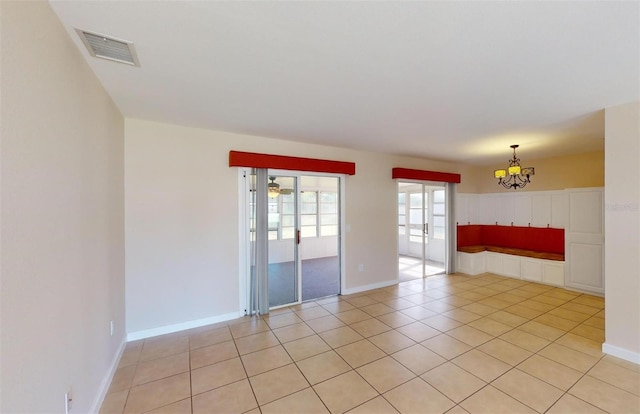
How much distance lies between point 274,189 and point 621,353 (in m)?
4.41

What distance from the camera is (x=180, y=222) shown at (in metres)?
3.34

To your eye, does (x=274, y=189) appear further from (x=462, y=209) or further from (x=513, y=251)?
(x=513, y=251)

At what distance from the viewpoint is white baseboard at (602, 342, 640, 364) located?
2590 mm

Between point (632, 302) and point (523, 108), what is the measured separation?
2.22 metres

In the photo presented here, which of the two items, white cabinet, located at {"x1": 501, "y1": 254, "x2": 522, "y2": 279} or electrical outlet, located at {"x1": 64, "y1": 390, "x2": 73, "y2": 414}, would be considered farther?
white cabinet, located at {"x1": 501, "y1": 254, "x2": 522, "y2": 279}

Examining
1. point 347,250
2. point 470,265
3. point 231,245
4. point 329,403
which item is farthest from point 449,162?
point 329,403

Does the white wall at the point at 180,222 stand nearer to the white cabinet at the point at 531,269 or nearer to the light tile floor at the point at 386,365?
the light tile floor at the point at 386,365

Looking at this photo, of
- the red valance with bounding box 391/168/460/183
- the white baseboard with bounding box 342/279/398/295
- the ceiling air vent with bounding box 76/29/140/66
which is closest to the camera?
the ceiling air vent with bounding box 76/29/140/66

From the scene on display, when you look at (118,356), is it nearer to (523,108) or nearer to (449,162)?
(523,108)

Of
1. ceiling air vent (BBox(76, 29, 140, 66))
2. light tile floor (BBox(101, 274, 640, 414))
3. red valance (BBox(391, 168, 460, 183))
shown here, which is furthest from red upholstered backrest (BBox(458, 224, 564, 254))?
ceiling air vent (BBox(76, 29, 140, 66))

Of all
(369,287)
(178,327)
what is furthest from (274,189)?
(369,287)

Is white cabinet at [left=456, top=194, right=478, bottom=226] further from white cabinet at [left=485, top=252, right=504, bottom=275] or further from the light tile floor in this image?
the light tile floor

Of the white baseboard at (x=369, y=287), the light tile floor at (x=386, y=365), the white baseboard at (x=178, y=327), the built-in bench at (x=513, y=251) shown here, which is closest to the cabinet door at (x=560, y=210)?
the built-in bench at (x=513, y=251)

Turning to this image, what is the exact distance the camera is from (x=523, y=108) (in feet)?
9.14
